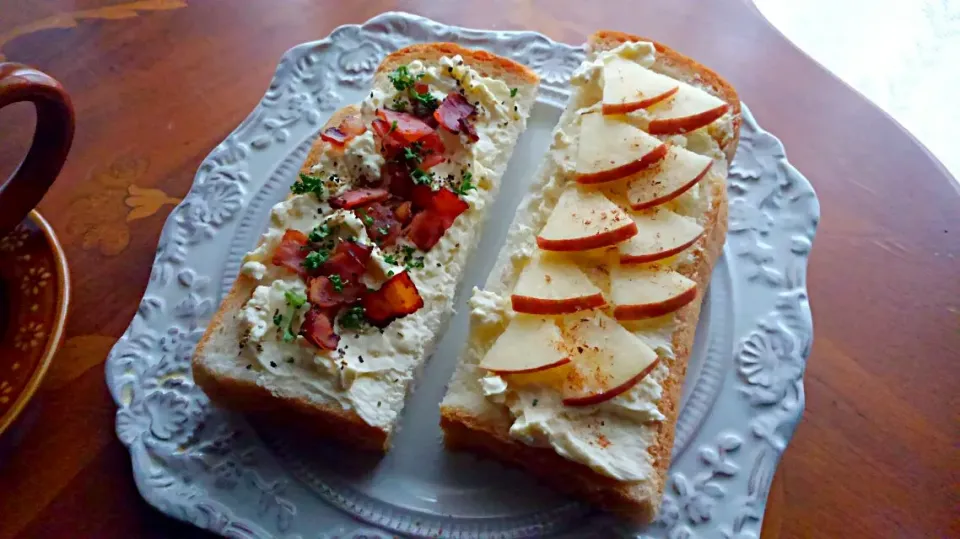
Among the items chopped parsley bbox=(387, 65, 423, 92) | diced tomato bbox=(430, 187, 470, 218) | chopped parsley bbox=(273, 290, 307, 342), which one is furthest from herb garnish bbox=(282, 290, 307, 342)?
chopped parsley bbox=(387, 65, 423, 92)

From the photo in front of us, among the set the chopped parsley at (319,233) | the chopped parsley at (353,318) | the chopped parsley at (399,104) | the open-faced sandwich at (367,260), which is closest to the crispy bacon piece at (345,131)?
the open-faced sandwich at (367,260)

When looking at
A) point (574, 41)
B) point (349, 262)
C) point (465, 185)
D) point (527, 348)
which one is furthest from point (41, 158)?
point (574, 41)

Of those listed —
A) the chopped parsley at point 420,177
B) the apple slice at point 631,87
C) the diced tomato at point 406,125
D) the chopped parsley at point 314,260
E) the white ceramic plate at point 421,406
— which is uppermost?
the apple slice at point 631,87

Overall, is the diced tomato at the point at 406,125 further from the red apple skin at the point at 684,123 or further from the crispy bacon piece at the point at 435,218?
the red apple skin at the point at 684,123

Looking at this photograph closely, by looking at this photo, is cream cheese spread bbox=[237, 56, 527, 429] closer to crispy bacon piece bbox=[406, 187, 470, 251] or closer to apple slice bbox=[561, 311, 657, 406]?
crispy bacon piece bbox=[406, 187, 470, 251]

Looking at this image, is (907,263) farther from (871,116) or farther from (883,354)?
(871,116)
